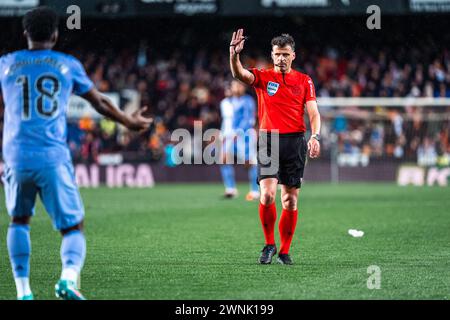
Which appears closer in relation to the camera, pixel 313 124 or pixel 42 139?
pixel 42 139

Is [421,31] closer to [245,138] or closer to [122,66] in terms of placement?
[122,66]

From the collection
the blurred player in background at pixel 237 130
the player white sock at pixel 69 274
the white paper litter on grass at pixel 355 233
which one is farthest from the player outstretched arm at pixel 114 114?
the blurred player in background at pixel 237 130

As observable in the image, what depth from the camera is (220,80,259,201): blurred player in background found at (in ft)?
59.9

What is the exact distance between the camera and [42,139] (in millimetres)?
6180

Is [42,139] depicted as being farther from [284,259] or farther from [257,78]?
[284,259]

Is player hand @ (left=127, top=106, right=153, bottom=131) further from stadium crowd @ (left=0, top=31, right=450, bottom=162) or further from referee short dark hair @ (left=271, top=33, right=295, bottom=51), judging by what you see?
stadium crowd @ (left=0, top=31, right=450, bottom=162)

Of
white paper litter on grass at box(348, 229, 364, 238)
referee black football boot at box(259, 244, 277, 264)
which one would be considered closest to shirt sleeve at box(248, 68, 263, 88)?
referee black football boot at box(259, 244, 277, 264)

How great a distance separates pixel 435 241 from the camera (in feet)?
35.6

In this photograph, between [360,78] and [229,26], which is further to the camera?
[229,26]

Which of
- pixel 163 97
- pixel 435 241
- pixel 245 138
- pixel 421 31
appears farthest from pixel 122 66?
pixel 435 241

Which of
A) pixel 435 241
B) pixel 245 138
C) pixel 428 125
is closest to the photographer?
pixel 435 241

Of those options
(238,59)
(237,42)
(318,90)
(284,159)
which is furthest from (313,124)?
(318,90)

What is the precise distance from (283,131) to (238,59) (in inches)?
37.3
